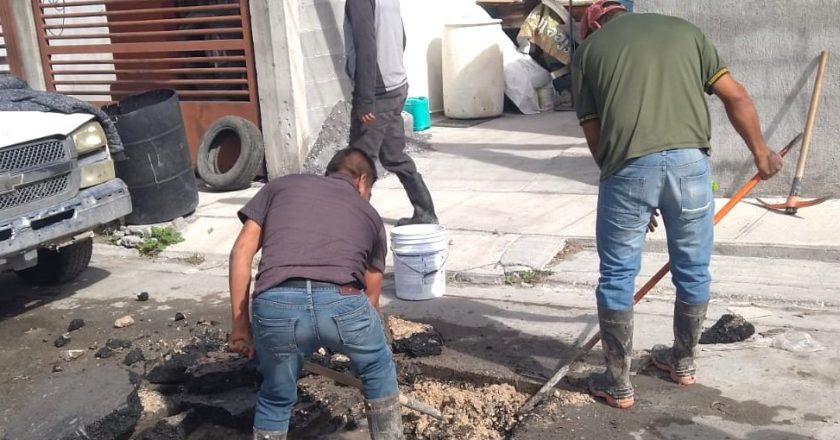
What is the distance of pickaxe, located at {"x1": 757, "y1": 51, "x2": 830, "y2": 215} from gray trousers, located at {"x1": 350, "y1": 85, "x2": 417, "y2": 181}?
2.91 meters

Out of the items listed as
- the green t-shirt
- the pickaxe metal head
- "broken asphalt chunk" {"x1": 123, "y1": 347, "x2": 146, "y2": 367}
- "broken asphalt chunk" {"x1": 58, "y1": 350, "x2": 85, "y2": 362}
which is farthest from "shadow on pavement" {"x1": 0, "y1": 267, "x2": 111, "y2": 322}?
the pickaxe metal head

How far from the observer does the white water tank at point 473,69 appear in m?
11.9

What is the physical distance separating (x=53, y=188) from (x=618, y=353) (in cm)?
422

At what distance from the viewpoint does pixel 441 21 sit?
504 inches

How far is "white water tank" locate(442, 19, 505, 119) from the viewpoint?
11.9m

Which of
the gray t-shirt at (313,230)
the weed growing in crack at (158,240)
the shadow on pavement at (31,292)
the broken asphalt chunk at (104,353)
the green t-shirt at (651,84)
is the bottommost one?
the shadow on pavement at (31,292)

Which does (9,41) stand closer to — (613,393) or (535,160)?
(535,160)

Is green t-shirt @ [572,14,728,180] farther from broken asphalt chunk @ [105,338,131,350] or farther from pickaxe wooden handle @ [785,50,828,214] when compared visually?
broken asphalt chunk @ [105,338,131,350]

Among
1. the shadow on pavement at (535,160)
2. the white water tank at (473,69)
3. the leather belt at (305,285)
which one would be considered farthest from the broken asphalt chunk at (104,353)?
the white water tank at (473,69)

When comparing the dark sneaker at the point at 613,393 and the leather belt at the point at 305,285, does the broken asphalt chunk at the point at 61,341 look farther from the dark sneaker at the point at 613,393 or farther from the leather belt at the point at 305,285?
the dark sneaker at the point at 613,393

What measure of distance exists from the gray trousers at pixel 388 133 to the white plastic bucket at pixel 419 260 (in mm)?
1167

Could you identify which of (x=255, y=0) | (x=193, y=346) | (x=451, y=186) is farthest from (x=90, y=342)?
(x=255, y=0)

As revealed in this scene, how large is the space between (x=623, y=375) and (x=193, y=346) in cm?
263

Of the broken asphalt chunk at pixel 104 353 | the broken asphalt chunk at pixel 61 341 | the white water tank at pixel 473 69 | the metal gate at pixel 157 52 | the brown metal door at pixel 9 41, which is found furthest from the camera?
the white water tank at pixel 473 69
